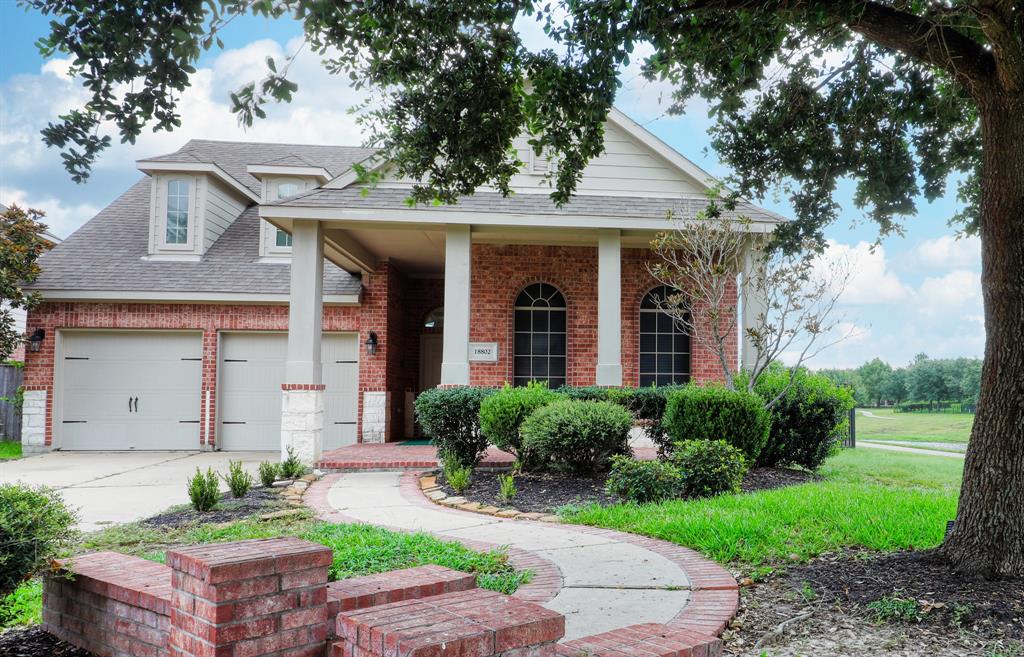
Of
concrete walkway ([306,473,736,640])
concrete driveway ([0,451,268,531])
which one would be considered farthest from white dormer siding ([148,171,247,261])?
concrete walkway ([306,473,736,640])

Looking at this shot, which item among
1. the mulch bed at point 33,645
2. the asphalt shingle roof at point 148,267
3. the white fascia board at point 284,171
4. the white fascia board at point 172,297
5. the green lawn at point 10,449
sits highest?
the white fascia board at point 284,171

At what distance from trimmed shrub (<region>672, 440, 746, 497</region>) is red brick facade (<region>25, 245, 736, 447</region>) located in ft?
19.2

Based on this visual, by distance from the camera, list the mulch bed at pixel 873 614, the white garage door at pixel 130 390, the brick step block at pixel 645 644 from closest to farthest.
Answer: the brick step block at pixel 645 644 → the mulch bed at pixel 873 614 → the white garage door at pixel 130 390

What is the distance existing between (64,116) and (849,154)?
23.7 feet

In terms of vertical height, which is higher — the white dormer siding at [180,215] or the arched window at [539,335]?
the white dormer siding at [180,215]

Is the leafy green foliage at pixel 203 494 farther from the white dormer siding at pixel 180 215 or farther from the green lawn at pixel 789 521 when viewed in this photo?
the white dormer siding at pixel 180 215

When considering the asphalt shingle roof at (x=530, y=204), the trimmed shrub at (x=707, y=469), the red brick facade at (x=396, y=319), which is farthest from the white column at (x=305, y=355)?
the trimmed shrub at (x=707, y=469)

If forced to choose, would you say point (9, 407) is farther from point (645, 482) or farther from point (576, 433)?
point (645, 482)

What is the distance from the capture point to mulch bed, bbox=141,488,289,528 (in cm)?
673

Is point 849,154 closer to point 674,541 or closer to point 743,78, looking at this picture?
point 743,78

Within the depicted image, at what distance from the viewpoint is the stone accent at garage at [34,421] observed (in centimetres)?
1412

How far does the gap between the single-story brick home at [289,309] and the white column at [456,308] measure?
50 centimetres

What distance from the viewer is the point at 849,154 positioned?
7.76 m

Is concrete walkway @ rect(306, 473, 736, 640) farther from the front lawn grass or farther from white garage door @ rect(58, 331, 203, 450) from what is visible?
white garage door @ rect(58, 331, 203, 450)
